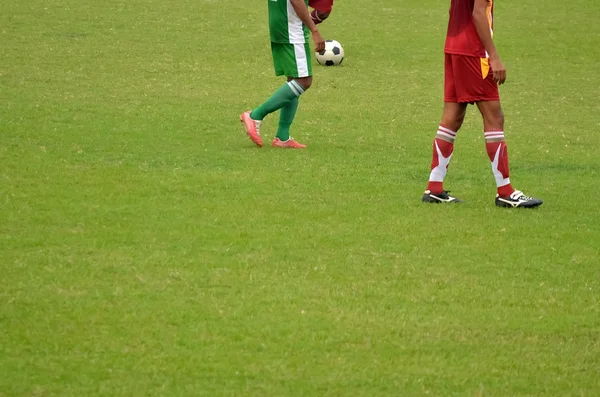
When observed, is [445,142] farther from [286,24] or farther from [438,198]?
[286,24]

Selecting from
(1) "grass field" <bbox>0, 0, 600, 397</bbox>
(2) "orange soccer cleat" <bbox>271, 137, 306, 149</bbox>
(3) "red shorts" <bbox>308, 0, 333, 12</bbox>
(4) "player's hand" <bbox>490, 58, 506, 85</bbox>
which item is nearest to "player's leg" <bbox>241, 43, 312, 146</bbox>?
(2) "orange soccer cleat" <bbox>271, 137, 306, 149</bbox>

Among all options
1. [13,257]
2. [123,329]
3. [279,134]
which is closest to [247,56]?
[279,134]

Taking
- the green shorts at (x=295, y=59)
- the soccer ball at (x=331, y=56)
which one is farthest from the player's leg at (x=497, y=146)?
the soccer ball at (x=331, y=56)

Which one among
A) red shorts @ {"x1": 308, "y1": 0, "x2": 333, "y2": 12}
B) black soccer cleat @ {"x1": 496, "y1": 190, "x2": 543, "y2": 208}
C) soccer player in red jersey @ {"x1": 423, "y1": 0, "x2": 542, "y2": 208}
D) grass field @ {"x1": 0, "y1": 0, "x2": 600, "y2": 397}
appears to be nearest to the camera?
grass field @ {"x1": 0, "y1": 0, "x2": 600, "y2": 397}

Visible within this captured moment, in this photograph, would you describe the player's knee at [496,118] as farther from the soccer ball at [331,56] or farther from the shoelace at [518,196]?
the soccer ball at [331,56]

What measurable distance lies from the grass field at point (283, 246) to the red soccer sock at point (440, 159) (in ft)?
0.65

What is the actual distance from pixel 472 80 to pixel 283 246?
2.44 m

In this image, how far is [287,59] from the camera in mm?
11453

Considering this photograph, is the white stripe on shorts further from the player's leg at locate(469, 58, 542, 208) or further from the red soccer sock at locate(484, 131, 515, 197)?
the red soccer sock at locate(484, 131, 515, 197)

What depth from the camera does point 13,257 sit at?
712cm

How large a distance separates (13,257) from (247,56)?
12.2m

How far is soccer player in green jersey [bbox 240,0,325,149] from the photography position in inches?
444

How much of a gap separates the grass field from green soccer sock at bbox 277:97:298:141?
0.31 m

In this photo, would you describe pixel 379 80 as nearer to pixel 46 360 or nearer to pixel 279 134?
pixel 279 134
